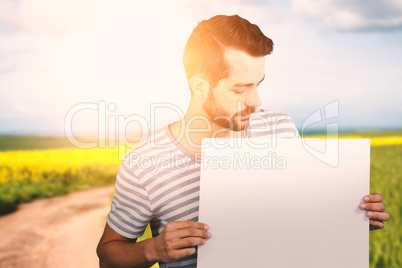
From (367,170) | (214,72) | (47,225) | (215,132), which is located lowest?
(47,225)

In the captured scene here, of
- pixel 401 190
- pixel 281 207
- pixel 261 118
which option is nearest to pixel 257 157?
pixel 281 207

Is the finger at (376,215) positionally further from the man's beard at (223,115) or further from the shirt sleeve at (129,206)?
the shirt sleeve at (129,206)

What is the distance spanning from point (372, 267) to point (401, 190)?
5.44 ft

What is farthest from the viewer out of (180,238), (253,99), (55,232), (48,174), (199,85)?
(48,174)

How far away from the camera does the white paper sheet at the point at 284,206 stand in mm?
1318

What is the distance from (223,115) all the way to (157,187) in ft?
1.12

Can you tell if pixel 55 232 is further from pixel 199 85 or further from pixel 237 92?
pixel 237 92

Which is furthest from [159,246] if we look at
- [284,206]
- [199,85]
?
[199,85]

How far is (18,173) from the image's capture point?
7.45 meters

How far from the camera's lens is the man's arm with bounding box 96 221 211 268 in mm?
1253

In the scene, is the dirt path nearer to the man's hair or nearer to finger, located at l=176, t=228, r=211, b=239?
the man's hair

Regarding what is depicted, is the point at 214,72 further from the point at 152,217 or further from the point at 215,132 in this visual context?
the point at 152,217

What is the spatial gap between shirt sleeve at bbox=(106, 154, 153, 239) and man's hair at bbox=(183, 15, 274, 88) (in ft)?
1.41

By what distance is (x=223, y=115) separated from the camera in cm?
157
